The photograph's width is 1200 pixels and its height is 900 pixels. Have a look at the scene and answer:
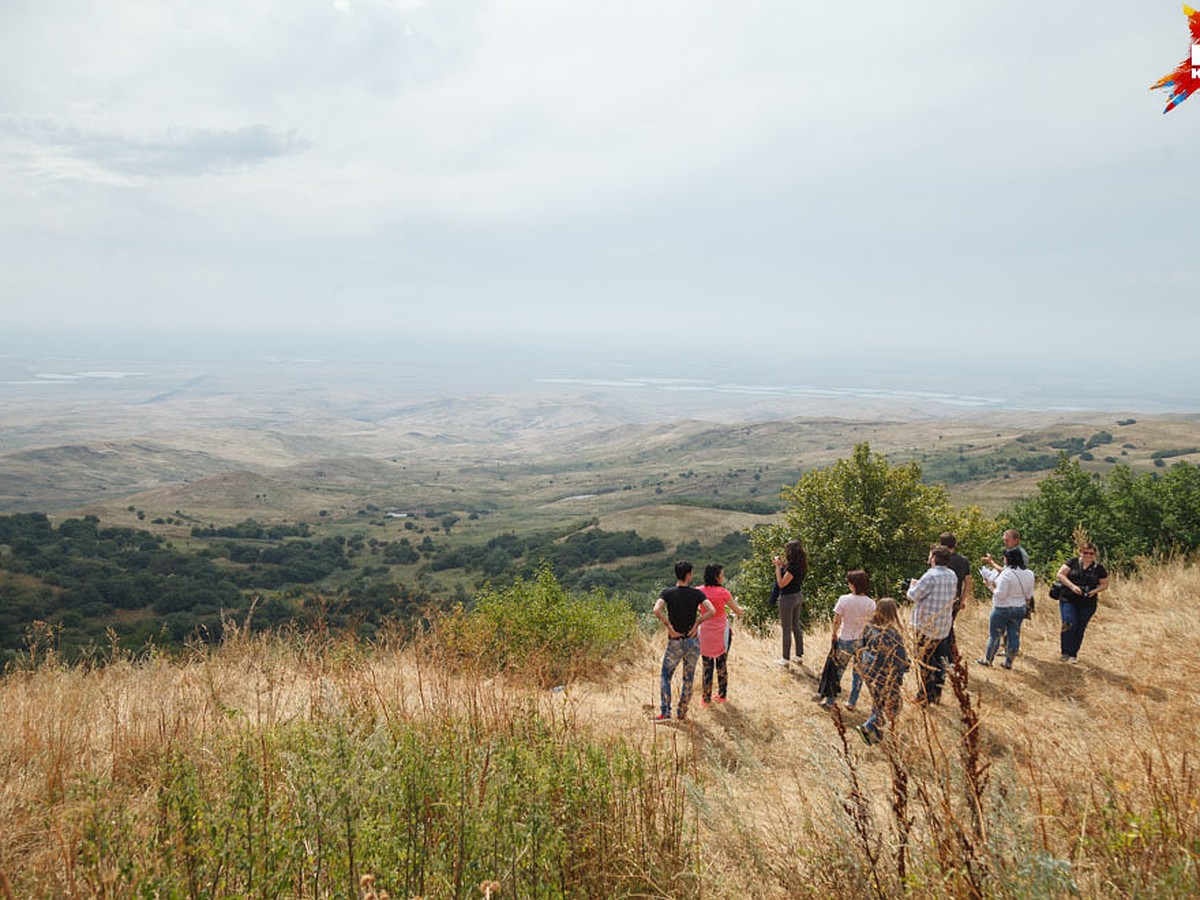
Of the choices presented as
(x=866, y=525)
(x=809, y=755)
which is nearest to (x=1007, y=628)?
(x=809, y=755)

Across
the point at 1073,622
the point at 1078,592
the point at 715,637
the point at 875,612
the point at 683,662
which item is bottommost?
the point at 683,662

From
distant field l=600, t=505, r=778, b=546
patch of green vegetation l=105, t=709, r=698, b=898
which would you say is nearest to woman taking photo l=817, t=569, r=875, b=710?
patch of green vegetation l=105, t=709, r=698, b=898

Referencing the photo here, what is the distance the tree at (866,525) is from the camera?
20875 millimetres

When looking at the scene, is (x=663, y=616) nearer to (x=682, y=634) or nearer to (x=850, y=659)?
(x=682, y=634)

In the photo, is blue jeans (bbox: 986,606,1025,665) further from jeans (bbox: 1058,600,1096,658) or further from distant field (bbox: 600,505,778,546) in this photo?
distant field (bbox: 600,505,778,546)

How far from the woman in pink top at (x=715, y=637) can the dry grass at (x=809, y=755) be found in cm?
30

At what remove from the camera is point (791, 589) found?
9.59 m

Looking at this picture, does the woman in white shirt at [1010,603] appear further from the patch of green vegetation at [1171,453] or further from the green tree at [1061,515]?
the patch of green vegetation at [1171,453]

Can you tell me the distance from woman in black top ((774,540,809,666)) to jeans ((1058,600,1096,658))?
3642mm

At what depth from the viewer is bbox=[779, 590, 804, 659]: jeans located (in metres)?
9.55

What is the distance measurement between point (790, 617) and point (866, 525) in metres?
13.2

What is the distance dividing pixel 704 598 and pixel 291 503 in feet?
562

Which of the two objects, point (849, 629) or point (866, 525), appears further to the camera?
point (866, 525)

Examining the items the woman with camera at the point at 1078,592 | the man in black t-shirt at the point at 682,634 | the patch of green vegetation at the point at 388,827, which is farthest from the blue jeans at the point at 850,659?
the patch of green vegetation at the point at 388,827
